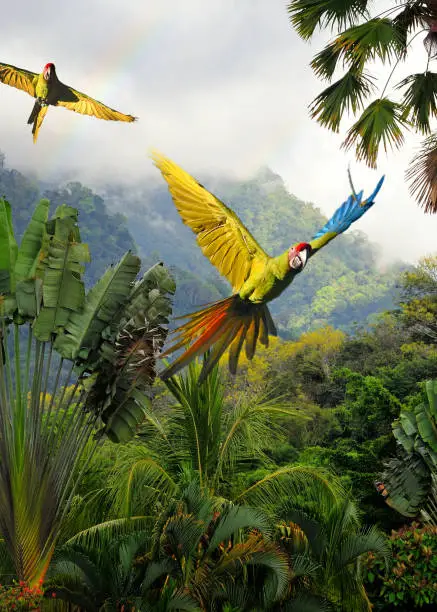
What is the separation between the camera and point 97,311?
6.61 metres

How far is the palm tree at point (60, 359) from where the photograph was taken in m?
6.11

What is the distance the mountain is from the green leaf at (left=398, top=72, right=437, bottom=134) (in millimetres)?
62903

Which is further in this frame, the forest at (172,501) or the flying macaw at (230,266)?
the forest at (172,501)

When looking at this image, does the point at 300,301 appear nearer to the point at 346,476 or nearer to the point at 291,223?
the point at 291,223

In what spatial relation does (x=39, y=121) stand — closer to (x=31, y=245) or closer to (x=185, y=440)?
(x=31, y=245)

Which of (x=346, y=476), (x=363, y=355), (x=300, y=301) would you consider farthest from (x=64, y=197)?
(x=346, y=476)

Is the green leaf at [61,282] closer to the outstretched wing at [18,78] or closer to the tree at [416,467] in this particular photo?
the outstretched wing at [18,78]

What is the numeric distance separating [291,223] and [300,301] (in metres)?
19.4

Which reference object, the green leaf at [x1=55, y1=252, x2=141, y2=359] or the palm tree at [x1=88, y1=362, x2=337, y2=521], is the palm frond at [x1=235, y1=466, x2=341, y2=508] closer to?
the palm tree at [x1=88, y1=362, x2=337, y2=521]

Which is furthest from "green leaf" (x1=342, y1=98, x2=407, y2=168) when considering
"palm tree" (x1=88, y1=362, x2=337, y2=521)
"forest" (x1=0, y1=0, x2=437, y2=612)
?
"palm tree" (x1=88, y1=362, x2=337, y2=521)

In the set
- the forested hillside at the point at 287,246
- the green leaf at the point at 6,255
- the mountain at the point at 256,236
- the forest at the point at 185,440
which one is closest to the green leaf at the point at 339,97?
the forest at the point at 185,440

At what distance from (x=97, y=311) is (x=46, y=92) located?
279 centimetres

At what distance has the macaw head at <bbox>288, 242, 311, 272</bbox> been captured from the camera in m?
4.34

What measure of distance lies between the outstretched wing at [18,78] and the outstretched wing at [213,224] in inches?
160
